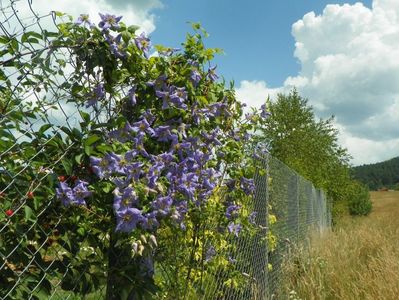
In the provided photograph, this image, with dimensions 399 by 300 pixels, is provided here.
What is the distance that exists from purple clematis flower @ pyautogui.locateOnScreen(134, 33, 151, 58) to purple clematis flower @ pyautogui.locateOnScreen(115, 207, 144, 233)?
79 centimetres

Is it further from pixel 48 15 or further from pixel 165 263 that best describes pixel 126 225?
pixel 165 263

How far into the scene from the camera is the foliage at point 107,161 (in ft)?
5.45

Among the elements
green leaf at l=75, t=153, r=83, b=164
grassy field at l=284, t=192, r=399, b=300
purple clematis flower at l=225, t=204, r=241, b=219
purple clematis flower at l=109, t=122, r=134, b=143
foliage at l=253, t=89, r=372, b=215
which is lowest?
grassy field at l=284, t=192, r=399, b=300

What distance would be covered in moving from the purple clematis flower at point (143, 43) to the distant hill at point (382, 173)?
105 metres

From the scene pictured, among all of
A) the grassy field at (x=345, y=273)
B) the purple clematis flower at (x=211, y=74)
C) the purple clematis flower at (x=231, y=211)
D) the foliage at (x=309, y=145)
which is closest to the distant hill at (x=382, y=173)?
the foliage at (x=309, y=145)

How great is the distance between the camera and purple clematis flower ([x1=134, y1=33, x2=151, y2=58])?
2.17m

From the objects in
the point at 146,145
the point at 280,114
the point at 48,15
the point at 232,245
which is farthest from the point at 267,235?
the point at 280,114

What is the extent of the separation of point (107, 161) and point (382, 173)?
119774 mm

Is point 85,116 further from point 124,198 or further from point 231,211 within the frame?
point 231,211

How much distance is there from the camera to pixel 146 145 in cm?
229

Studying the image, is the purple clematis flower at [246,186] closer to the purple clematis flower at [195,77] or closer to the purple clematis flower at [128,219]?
the purple clematis flower at [195,77]

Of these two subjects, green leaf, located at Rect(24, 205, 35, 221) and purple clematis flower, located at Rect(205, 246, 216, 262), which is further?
purple clematis flower, located at Rect(205, 246, 216, 262)

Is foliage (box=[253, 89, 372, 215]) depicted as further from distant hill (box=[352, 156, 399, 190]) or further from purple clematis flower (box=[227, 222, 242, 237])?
distant hill (box=[352, 156, 399, 190])

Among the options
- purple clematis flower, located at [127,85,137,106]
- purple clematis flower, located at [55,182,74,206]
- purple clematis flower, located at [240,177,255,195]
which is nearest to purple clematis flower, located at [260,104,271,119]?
purple clematis flower, located at [240,177,255,195]
